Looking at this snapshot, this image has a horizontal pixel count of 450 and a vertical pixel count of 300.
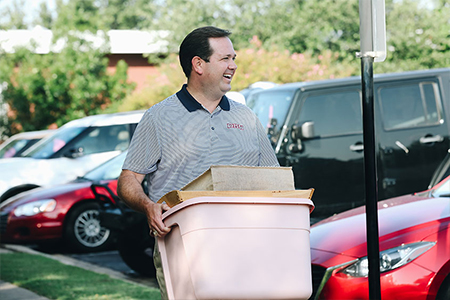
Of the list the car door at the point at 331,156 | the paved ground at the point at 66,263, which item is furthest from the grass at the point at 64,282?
the car door at the point at 331,156

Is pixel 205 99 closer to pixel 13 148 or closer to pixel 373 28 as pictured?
pixel 373 28

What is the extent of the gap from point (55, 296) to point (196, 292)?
170 inches

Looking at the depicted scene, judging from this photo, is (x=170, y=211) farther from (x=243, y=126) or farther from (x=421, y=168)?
(x=421, y=168)

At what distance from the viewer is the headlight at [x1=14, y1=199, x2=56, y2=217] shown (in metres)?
10.3

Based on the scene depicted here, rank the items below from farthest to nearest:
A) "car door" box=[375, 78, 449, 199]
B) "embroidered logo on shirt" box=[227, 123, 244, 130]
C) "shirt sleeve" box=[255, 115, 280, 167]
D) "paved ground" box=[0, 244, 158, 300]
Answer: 1. "car door" box=[375, 78, 449, 199]
2. "paved ground" box=[0, 244, 158, 300]
3. "shirt sleeve" box=[255, 115, 280, 167]
4. "embroidered logo on shirt" box=[227, 123, 244, 130]

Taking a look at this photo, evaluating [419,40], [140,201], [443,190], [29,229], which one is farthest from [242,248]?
[419,40]

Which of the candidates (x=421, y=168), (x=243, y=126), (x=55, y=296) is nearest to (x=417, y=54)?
(x=421, y=168)

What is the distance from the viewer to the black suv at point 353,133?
27.6ft

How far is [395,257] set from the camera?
15.4 ft

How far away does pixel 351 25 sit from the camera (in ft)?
86.3

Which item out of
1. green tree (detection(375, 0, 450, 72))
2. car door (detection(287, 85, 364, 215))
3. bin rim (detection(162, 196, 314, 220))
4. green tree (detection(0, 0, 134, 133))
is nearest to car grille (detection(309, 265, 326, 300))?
bin rim (detection(162, 196, 314, 220))

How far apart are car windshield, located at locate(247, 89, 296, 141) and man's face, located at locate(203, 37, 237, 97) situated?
16.2ft

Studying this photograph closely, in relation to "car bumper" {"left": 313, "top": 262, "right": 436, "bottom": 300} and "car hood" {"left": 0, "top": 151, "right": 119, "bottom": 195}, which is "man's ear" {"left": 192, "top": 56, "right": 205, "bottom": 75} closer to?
"car bumper" {"left": 313, "top": 262, "right": 436, "bottom": 300}

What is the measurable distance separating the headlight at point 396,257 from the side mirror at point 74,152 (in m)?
8.07
